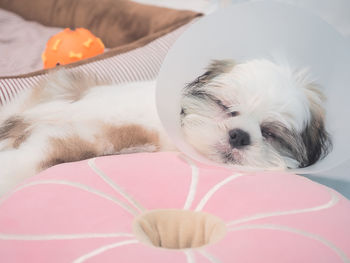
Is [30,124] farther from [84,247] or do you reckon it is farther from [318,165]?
[318,165]

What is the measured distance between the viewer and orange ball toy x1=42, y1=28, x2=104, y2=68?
2.18 m

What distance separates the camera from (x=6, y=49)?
256cm

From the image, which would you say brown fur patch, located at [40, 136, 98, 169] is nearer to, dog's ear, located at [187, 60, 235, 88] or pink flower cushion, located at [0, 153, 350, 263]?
pink flower cushion, located at [0, 153, 350, 263]

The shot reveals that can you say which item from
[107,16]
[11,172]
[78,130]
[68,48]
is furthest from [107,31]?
[11,172]

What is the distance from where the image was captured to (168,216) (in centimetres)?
90

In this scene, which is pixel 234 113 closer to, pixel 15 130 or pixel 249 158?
pixel 249 158

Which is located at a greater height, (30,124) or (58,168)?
(58,168)

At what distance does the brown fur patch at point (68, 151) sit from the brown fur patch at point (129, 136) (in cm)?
6

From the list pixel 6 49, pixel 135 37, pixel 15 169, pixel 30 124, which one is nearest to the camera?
pixel 15 169

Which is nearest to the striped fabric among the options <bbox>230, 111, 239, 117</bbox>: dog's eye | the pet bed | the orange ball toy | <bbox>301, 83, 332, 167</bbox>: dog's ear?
the pet bed

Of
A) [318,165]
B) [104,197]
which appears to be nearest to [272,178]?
[318,165]

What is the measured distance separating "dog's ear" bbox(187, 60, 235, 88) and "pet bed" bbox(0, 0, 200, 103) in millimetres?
644

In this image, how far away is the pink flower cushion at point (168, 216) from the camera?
2.47 ft

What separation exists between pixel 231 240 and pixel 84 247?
26cm
